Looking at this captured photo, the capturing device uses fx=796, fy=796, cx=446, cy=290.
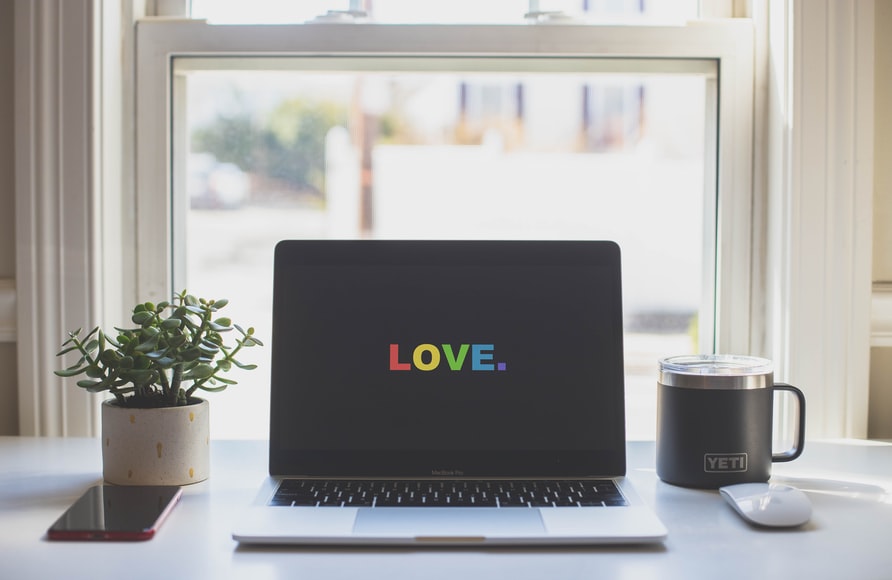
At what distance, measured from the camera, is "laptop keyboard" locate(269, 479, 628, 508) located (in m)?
0.84

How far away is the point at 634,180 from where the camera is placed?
58.5 inches

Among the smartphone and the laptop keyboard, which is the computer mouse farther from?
the smartphone

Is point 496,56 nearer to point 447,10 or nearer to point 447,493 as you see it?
point 447,10

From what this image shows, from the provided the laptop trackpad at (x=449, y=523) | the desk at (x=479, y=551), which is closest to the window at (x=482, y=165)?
the desk at (x=479, y=551)

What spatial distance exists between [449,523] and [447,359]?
24 cm

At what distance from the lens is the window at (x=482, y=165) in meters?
1.23

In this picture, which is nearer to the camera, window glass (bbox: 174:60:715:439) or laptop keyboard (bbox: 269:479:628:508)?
laptop keyboard (bbox: 269:479:628:508)

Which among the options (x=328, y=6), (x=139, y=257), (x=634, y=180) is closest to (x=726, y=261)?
(x=634, y=180)

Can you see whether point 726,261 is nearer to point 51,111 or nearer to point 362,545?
point 362,545

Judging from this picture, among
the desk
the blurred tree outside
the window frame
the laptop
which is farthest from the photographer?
the blurred tree outside

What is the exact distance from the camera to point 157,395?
96cm

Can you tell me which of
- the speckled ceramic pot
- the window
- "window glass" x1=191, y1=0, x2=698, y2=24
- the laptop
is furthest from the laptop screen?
"window glass" x1=191, y1=0, x2=698, y2=24

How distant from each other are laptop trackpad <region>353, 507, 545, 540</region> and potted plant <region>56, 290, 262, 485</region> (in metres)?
0.25

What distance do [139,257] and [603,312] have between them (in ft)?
2.40
